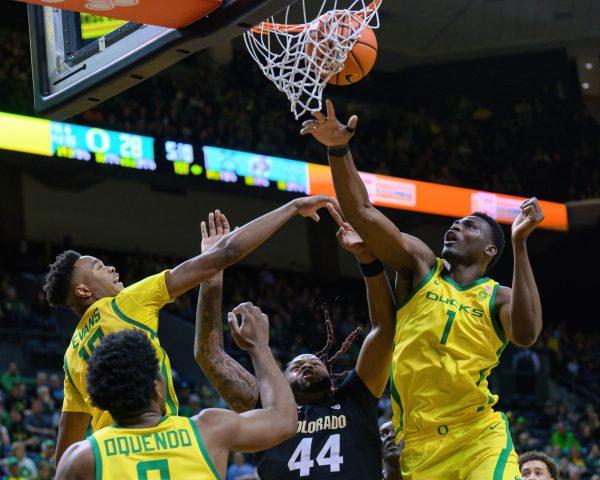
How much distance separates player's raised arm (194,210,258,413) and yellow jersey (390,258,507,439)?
0.72 metres


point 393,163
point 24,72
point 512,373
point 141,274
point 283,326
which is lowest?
point 512,373

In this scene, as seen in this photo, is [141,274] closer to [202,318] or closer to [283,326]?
[283,326]

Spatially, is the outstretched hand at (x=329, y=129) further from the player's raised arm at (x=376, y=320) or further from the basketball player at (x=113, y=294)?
the player's raised arm at (x=376, y=320)

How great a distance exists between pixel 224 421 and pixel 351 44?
240 centimetres

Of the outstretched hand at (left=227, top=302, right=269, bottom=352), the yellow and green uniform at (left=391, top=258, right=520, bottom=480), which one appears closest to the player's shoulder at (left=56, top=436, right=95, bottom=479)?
the outstretched hand at (left=227, top=302, right=269, bottom=352)

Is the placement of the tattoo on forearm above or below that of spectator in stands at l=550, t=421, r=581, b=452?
above

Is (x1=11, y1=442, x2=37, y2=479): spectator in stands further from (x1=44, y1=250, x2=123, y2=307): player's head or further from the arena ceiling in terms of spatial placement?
the arena ceiling

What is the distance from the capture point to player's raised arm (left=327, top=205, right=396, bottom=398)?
16.2ft

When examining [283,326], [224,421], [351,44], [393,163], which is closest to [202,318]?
[351,44]

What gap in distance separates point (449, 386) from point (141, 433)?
1.94 meters

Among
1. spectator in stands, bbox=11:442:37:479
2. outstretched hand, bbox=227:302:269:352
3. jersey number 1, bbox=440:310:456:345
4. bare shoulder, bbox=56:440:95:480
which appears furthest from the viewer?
spectator in stands, bbox=11:442:37:479

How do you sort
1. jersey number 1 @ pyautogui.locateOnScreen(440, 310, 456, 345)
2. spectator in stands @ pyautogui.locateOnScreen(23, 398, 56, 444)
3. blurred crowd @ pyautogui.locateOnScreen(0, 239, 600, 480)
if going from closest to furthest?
A: jersey number 1 @ pyautogui.locateOnScreen(440, 310, 456, 345), spectator in stands @ pyautogui.locateOnScreen(23, 398, 56, 444), blurred crowd @ pyautogui.locateOnScreen(0, 239, 600, 480)

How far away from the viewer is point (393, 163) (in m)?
22.1

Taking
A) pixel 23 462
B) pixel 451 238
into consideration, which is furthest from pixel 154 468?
pixel 23 462
